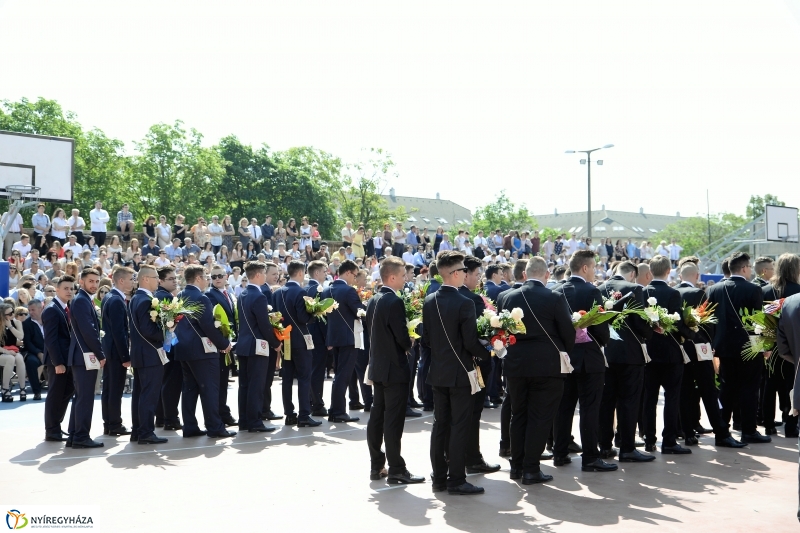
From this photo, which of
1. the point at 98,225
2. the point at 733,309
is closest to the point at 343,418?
the point at 733,309

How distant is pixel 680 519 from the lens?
6.38m

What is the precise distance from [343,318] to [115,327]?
3254 mm

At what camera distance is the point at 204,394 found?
10109 mm

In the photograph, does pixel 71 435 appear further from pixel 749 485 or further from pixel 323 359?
pixel 749 485

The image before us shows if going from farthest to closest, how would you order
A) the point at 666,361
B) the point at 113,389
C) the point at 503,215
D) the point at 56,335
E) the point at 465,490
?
the point at 503,215
the point at 113,389
the point at 56,335
the point at 666,361
the point at 465,490

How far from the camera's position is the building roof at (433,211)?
110 meters

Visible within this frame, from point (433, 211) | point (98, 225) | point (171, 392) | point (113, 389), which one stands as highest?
point (433, 211)

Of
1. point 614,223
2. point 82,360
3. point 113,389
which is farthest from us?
point 614,223

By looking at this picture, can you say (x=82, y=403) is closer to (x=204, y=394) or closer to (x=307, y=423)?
(x=204, y=394)

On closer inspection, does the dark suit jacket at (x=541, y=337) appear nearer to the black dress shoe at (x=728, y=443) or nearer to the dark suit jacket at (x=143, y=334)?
the black dress shoe at (x=728, y=443)

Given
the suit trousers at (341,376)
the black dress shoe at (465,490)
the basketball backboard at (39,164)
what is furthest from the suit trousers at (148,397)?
the basketball backboard at (39,164)

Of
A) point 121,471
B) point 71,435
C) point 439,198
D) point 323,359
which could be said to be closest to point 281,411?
point 323,359

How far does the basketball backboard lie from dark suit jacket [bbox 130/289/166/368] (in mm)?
11759

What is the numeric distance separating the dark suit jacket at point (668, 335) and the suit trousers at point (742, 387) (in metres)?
1.06
